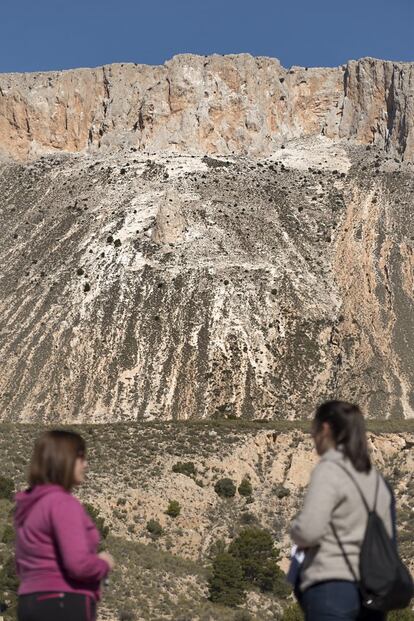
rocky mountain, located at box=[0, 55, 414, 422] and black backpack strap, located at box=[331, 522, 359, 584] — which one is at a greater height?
rocky mountain, located at box=[0, 55, 414, 422]

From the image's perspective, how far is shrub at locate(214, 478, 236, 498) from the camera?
41850mm

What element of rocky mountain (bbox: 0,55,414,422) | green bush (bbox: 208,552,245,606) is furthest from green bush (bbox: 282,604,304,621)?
rocky mountain (bbox: 0,55,414,422)

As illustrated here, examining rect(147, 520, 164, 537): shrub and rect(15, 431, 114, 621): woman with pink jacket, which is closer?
rect(15, 431, 114, 621): woman with pink jacket

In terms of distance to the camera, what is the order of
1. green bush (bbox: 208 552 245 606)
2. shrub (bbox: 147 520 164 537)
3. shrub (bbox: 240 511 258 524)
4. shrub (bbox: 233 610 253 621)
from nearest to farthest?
shrub (bbox: 233 610 253 621), green bush (bbox: 208 552 245 606), shrub (bbox: 147 520 164 537), shrub (bbox: 240 511 258 524)

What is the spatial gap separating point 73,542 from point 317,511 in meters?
1.63

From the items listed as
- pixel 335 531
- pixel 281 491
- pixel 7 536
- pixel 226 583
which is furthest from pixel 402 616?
pixel 281 491

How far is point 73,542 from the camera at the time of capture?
22.5 feet

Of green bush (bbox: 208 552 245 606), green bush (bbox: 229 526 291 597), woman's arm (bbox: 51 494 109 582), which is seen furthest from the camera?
green bush (bbox: 229 526 291 597)

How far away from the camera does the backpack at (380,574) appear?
7066 mm

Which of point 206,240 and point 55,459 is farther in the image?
point 206,240

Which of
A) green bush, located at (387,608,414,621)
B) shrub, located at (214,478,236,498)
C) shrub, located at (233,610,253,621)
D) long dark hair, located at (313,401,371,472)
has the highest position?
shrub, located at (214,478,236,498)

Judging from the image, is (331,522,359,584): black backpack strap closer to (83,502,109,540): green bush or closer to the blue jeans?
the blue jeans

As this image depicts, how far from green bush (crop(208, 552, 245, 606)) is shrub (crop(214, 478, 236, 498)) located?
10.4 metres

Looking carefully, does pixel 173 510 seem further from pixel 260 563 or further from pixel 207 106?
pixel 207 106
